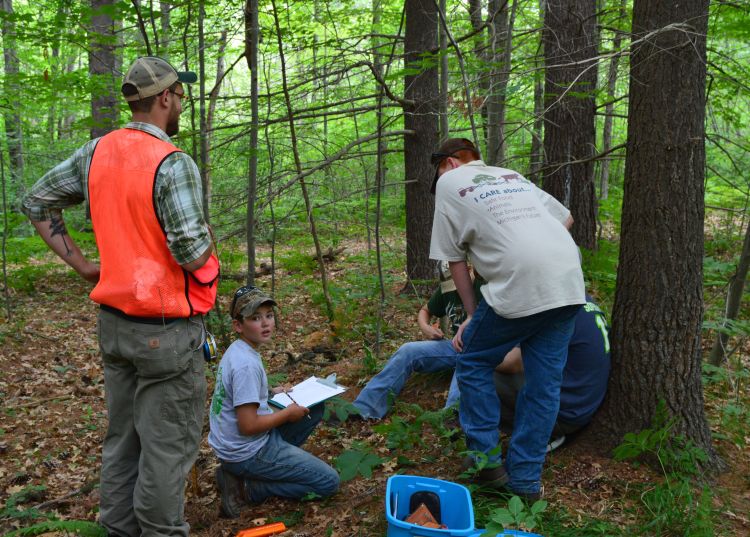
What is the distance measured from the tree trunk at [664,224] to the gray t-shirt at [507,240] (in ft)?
1.94

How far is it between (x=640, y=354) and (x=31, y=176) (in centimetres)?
1595

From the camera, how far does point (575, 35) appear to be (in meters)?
6.36

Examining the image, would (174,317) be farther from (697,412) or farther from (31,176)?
(31,176)

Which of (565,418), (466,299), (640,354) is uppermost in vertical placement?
(466,299)

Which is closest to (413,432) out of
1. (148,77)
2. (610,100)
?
(148,77)

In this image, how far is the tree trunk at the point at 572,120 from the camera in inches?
246

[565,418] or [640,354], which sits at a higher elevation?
[640,354]

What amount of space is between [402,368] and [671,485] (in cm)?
199

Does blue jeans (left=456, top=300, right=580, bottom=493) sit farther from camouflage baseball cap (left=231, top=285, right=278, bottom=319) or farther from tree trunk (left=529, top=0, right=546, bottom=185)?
tree trunk (left=529, top=0, right=546, bottom=185)

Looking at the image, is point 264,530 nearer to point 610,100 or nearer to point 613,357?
point 613,357

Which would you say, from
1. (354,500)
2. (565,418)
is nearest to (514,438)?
(565,418)

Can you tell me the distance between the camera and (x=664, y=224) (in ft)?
10.4

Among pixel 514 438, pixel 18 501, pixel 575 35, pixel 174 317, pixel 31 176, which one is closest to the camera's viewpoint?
pixel 174 317

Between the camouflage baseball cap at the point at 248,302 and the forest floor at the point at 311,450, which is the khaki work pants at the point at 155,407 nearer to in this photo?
the camouflage baseball cap at the point at 248,302
